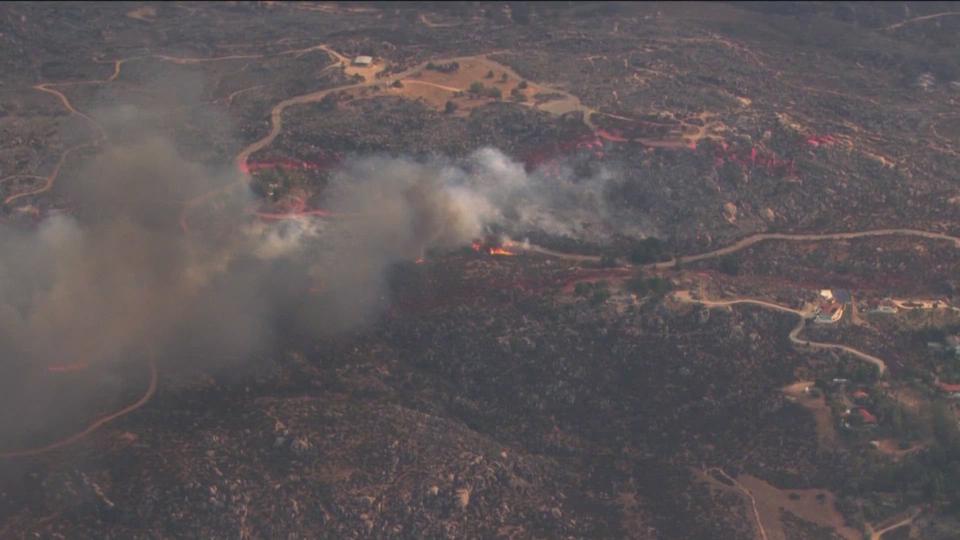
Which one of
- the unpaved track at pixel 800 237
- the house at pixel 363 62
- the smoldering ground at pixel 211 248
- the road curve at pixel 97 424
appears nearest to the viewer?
the road curve at pixel 97 424

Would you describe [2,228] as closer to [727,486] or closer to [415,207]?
[415,207]

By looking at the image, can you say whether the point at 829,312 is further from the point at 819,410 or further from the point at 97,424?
the point at 97,424

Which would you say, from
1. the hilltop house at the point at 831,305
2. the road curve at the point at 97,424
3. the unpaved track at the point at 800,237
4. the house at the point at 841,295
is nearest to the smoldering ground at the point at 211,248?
the road curve at the point at 97,424

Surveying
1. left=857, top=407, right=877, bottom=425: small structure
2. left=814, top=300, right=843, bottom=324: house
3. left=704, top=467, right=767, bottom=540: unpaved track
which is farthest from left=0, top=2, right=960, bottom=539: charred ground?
left=814, top=300, right=843, bottom=324: house

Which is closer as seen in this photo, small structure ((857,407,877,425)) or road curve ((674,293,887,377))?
small structure ((857,407,877,425))

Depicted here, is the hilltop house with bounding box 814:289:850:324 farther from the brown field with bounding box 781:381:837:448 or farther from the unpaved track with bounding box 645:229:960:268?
the unpaved track with bounding box 645:229:960:268

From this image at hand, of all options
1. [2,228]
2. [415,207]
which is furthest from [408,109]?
[2,228]

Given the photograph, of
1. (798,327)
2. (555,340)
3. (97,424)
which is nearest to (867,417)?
(798,327)

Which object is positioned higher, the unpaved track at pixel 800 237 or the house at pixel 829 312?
the unpaved track at pixel 800 237

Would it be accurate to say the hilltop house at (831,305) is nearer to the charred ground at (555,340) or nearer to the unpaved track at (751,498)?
the charred ground at (555,340)
